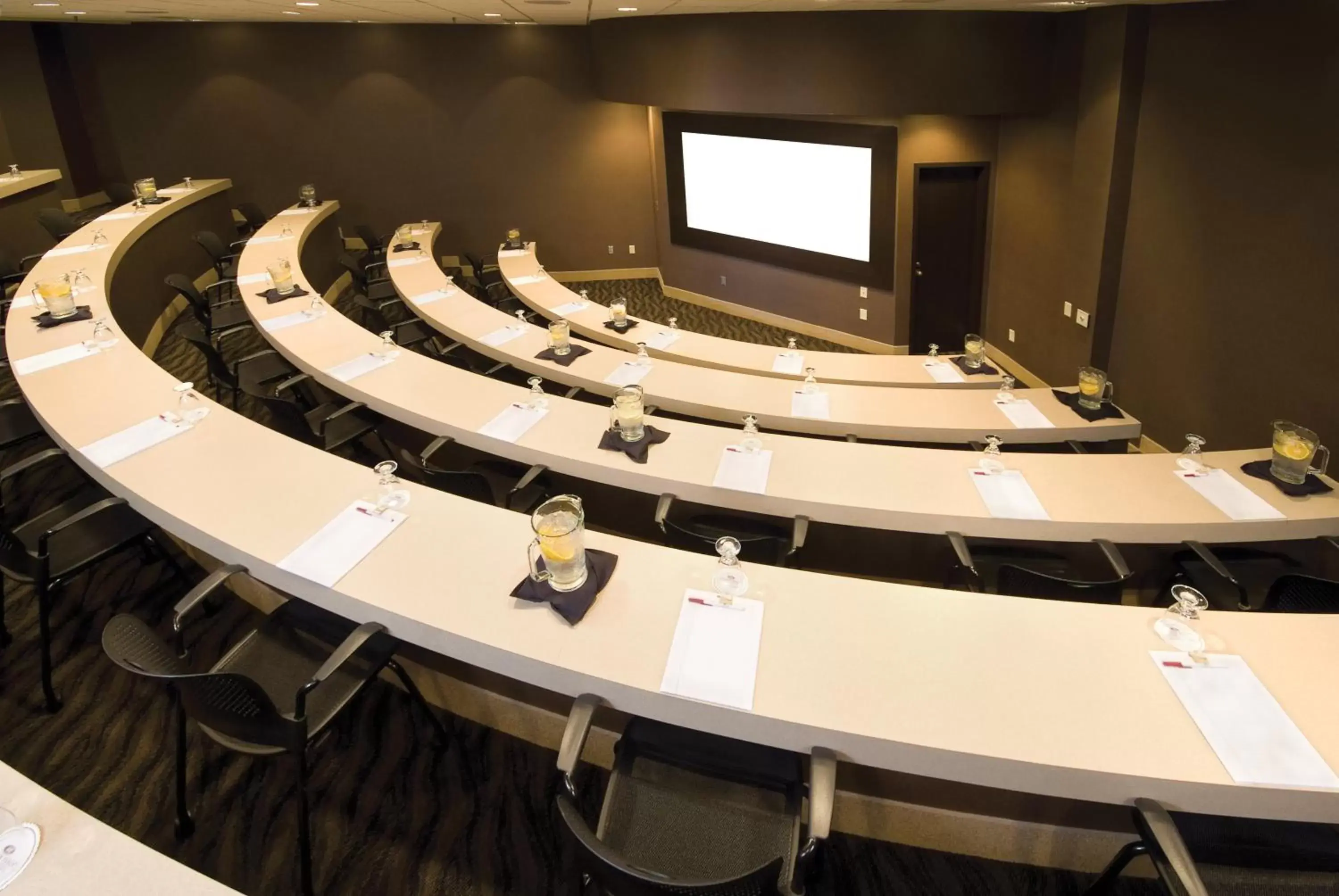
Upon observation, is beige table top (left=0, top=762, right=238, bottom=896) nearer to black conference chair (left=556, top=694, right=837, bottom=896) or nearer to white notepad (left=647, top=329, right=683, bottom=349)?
black conference chair (left=556, top=694, right=837, bottom=896)

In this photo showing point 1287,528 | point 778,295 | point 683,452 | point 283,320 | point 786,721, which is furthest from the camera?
point 778,295

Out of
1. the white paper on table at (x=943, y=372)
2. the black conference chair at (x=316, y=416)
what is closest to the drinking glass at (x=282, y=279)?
the black conference chair at (x=316, y=416)

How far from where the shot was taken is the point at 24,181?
6.80 meters

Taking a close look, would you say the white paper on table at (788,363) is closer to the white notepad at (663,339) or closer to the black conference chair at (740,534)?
the white notepad at (663,339)

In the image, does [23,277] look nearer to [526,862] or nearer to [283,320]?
[283,320]

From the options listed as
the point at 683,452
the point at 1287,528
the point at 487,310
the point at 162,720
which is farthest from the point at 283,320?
the point at 1287,528

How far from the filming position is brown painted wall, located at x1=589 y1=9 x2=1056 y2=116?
5500 millimetres

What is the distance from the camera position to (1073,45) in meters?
5.40

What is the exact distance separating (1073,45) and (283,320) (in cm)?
556

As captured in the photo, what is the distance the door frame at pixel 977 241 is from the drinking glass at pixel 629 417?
4.47 m

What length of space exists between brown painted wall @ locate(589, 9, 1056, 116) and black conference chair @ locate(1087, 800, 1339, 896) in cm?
506

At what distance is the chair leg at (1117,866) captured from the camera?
1.76 m

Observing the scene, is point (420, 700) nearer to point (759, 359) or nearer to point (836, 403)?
point (836, 403)

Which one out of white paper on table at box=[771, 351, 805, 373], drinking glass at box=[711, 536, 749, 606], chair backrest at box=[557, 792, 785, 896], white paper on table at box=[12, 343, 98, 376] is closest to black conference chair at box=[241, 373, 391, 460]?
white paper on table at box=[12, 343, 98, 376]
